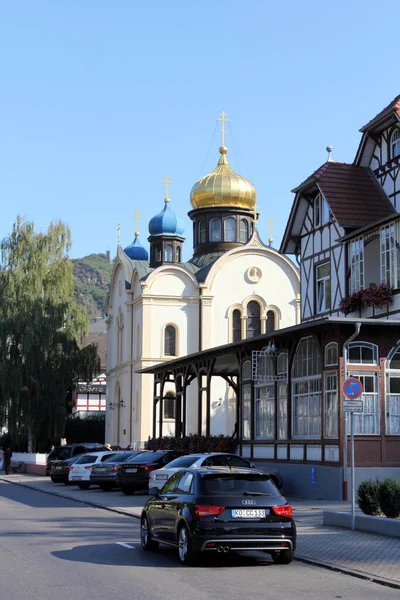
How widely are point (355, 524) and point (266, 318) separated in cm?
4156

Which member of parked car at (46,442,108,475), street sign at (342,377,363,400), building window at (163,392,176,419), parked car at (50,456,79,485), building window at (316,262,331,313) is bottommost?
parked car at (50,456,79,485)

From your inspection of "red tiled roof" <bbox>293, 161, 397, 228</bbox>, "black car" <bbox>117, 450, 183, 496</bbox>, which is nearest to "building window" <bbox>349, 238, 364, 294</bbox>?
"red tiled roof" <bbox>293, 161, 397, 228</bbox>

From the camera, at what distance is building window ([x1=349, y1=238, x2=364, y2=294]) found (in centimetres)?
3021

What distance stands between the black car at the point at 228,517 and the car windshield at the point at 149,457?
647 inches

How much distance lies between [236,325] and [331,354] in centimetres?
3264

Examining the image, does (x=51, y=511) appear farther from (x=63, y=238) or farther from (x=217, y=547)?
(x=63, y=238)

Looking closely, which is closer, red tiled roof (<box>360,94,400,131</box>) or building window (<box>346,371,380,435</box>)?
building window (<box>346,371,380,435</box>)

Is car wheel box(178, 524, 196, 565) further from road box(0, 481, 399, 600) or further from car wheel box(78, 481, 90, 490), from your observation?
car wheel box(78, 481, 90, 490)

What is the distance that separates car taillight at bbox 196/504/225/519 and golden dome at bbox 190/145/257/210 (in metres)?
50.4

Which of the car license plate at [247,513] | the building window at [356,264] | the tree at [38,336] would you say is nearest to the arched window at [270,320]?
the tree at [38,336]

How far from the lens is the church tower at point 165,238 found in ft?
210

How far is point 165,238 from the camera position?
6419cm

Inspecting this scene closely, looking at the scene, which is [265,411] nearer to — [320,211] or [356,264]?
[356,264]

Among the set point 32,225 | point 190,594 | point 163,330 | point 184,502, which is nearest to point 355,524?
point 184,502
